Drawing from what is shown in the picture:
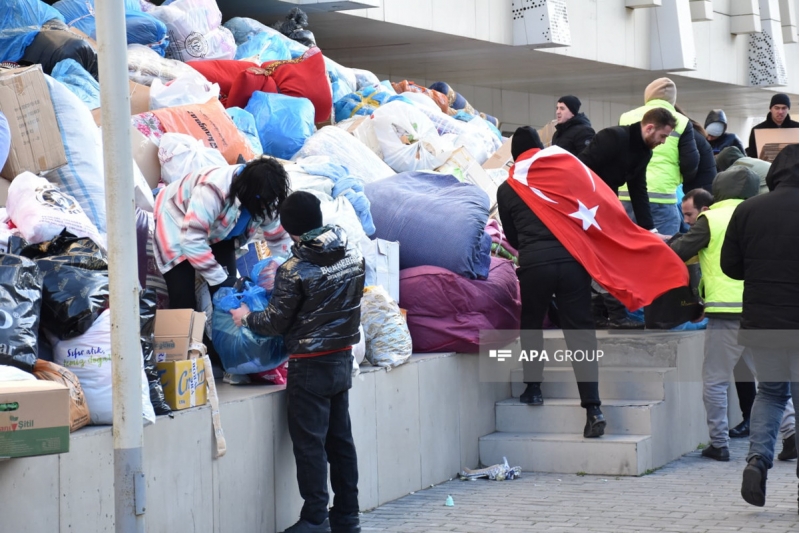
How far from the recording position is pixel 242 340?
572 centimetres

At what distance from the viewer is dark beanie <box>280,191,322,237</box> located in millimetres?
5320

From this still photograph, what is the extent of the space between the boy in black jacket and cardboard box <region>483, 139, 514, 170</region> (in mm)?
4698

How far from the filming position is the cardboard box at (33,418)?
3.83m

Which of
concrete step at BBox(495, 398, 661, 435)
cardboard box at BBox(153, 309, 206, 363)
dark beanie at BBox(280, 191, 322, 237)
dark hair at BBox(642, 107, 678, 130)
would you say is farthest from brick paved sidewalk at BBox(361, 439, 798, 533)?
dark hair at BBox(642, 107, 678, 130)

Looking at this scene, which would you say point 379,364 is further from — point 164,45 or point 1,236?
point 164,45

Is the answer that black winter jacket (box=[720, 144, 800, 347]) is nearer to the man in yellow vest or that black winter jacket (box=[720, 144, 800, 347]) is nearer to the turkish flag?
the man in yellow vest

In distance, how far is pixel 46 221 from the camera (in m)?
5.01

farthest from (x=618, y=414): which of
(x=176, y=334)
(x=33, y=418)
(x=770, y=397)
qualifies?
(x=33, y=418)

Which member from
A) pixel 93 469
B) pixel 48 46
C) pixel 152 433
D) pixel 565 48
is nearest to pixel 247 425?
pixel 152 433

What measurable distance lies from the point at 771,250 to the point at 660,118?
204 cm

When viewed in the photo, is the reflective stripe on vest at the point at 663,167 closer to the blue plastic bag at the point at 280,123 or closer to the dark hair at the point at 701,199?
the dark hair at the point at 701,199

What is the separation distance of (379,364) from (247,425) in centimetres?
133

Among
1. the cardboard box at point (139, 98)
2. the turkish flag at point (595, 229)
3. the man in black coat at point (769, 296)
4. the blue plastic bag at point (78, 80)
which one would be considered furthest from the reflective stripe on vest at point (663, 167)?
the blue plastic bag at point (78, 80)

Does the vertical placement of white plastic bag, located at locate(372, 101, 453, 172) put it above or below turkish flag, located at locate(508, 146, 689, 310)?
above
